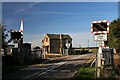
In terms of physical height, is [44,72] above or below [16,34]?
below

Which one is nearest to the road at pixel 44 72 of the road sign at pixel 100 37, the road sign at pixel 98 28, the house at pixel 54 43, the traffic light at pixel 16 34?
the traffic light at pixel 16 34

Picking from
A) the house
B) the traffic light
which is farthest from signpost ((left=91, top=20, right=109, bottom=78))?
the house

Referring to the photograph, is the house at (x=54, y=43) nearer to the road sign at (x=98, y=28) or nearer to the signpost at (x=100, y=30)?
the signpost at (x=100, y=30)

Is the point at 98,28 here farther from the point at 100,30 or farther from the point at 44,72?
the point at 44,72

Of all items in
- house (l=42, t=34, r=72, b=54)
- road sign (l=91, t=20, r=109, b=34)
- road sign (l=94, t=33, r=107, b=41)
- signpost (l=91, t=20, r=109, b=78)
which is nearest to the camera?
signpost (l=91, t=20, r=109, b=78)

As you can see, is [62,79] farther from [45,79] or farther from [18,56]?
[18,56]

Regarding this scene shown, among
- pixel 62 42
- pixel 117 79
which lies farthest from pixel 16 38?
pixel 62 42

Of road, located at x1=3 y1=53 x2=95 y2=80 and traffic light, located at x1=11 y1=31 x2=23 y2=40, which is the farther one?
traffic light, located at x1=11 y1=31 x2=23 y2=40

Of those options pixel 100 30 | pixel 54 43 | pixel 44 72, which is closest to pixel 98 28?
pixel 100 30

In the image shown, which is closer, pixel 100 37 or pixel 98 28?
pixel 98 28

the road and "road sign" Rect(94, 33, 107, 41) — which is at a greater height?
"road sign" Rect(94, 33, 107, 41)

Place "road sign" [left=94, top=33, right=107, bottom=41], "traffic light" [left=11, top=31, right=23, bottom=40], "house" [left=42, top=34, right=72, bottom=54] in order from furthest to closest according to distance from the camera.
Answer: "house" [left=42, top=34, right=72, bottom=54] < "traffic light" [left=11, top=31, right=23, bottom=40] < "road sign" [left=94, top=33, right=107, bottom=41]

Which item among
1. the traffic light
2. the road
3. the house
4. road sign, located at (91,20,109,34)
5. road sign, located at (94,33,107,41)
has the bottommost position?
the road

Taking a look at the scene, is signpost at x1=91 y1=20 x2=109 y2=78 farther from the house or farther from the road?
the house
